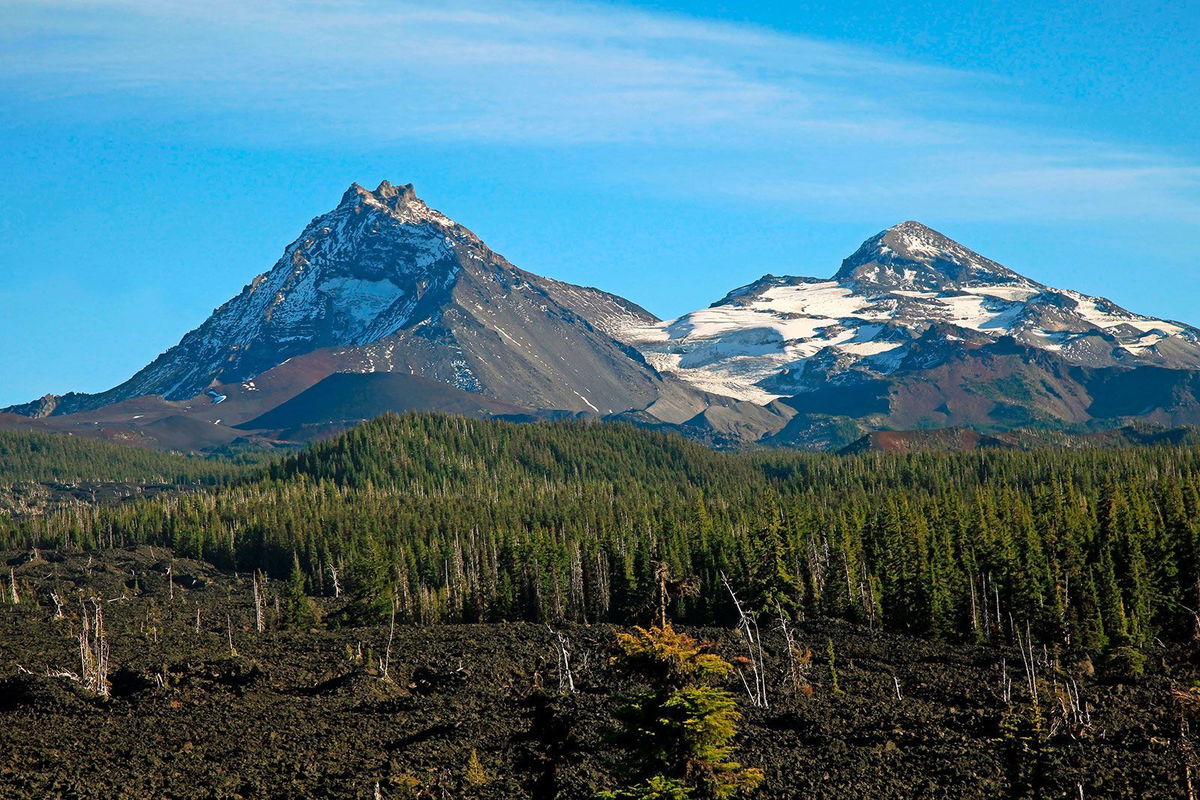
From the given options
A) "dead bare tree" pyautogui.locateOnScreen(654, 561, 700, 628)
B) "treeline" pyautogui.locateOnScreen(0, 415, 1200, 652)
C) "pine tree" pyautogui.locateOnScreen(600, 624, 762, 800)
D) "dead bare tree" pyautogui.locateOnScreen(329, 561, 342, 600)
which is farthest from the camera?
"dead bare tree" pyautogui.locateOnScreen(329, 561, 342, 600)

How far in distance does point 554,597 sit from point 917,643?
4157 centimetres

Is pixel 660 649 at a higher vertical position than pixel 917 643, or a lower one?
higher

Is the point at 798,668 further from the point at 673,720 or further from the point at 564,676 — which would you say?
the point at 673,720

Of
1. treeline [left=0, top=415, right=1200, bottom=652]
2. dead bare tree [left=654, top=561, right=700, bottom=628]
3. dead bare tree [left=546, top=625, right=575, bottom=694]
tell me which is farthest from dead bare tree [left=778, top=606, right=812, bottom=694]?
dead bare tree [left=654, top=561, right=700, bottom=628]

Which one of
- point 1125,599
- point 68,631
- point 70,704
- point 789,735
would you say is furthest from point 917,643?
point 68,631

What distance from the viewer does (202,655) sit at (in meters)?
118

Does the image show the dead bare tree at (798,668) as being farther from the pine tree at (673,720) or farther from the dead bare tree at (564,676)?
the pine tree at (673,720)

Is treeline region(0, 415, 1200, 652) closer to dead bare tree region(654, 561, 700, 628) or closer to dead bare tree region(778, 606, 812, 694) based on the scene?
dead bare tree region(778, 606, 812, 694)

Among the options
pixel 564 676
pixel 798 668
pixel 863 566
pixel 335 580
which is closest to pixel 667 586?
pixel 564 676

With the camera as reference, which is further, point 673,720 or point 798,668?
point 798,668

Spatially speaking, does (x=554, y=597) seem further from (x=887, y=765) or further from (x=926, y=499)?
(x=887, y=765)

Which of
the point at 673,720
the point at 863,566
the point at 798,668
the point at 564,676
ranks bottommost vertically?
the point at 798,668

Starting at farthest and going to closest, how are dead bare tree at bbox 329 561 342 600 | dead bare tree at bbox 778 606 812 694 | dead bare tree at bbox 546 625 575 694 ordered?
dead bare tree at bbox 329 561 342 600 → dead bare tree at bbox 546 625 575 694 → dead bare tree at bbox 778 606 812 694

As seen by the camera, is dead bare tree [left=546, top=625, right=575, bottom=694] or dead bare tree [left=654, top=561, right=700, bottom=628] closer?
dead bare tree [left=654, top=561, right=700, bottom=628]
